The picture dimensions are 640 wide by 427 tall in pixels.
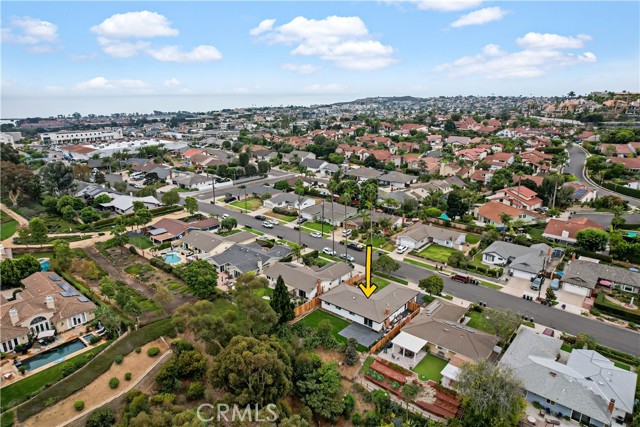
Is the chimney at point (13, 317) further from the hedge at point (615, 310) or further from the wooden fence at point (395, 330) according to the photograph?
the hedge at point (615, 310)

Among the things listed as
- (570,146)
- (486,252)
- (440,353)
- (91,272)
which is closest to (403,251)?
(486,252)

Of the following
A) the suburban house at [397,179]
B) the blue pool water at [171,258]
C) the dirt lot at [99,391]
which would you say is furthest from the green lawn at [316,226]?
the dirt lot at [99,391]

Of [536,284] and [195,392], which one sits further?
[536,284]

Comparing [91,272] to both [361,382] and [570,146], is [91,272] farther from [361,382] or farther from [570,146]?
[570,146]

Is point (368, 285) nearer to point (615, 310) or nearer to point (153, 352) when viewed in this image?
point (153, 352)

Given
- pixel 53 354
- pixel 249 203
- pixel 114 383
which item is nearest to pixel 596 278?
pixel 114 383

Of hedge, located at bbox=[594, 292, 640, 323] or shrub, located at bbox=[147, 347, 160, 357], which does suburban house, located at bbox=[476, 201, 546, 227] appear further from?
shrub, located at bbox=[147, 347, 160, 357]
